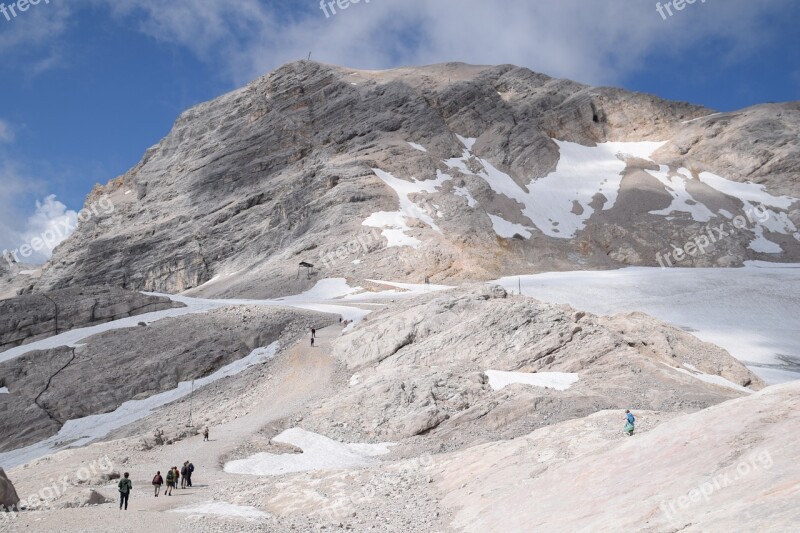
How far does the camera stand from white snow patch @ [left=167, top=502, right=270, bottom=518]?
15.7 m

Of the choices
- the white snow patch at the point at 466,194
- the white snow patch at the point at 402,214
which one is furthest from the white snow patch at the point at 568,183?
the white snow patch at the point at 402,214

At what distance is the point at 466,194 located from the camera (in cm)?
8550

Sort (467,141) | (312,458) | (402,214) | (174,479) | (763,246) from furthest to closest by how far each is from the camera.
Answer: (467,141)
(402,214)
(763,246)
(312,458)
(174,479)

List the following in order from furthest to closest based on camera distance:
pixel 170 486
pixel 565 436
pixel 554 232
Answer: pixel 554 232 < pixel 170 486 < pixel 565 436

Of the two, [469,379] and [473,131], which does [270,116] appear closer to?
[473,131]

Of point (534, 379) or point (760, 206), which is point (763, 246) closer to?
point (760, 206)

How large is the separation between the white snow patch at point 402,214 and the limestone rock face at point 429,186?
0.34 meters

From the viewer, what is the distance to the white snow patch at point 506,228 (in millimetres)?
80375

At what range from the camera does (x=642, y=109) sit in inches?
4579

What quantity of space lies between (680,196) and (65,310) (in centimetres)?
8222

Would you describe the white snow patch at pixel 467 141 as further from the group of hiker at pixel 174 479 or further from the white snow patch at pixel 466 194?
the group of hiker at pixel 174 479

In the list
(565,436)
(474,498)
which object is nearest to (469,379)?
(565,436)

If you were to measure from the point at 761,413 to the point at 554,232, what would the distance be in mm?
75225

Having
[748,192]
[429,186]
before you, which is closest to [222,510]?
[429,186]
